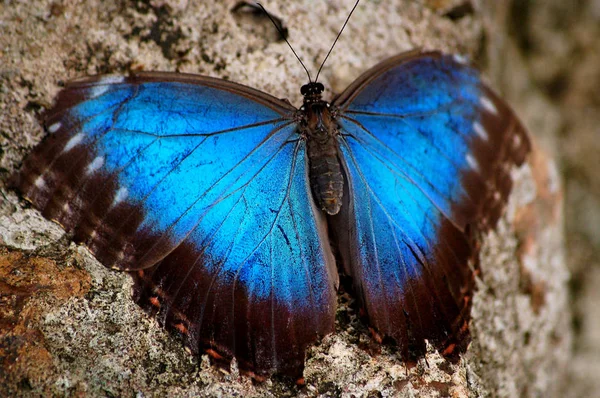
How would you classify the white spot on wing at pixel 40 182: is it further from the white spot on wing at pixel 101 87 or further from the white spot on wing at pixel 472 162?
the white spot on wing at pixel 472 162

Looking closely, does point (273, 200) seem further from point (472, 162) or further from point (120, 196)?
point (472, 162)

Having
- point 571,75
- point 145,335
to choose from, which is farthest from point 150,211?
point 571,75

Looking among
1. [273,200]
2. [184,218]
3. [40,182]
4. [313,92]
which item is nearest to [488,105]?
[313,92]

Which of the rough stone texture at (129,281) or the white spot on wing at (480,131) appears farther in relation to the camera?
the white spot on wing at (480,131)

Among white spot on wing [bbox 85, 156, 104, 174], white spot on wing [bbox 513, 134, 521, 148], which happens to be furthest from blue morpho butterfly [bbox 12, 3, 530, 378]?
white spot on wing [bbox 513, 134, 521, 148]

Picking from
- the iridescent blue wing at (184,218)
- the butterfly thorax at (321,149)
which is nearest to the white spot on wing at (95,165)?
the iridescent blue wing at (184,218)

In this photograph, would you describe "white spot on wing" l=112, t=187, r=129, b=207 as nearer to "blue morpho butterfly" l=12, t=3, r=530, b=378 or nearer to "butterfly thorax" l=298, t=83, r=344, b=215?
"blue morpho butterfly" l=12, t=3, r=530, b=378
